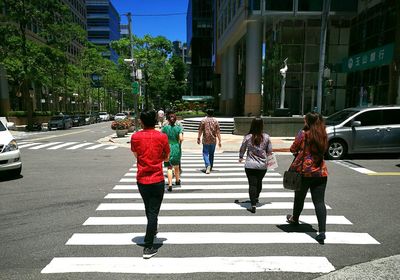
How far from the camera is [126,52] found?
5725cm

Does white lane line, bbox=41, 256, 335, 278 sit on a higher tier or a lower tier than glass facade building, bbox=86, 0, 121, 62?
lower

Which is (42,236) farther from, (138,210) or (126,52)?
(126,52)

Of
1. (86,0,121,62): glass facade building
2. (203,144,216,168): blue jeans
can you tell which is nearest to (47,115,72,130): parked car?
(203,144,216,168): blue jeans

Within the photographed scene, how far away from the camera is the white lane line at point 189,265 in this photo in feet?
14.1

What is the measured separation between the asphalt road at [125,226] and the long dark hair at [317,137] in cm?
137

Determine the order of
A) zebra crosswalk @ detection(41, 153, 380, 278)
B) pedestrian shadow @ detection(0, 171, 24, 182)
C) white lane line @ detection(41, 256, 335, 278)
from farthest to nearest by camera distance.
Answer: pedestrian shadow @ detection(0, 171, 24, 182) < zebra crosswalk @ detection(41, 153, 380, 278) < white lane line @ detection(41, 256, 335, 278)

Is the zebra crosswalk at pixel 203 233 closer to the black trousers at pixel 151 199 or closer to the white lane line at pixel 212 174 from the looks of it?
the black trousers at pixel 151 199

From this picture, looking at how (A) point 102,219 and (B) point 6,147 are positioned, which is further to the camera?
(B) point 6,147

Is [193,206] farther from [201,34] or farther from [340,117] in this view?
[201,34]

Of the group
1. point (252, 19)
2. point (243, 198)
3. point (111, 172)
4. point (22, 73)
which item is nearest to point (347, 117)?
point (243, 198)

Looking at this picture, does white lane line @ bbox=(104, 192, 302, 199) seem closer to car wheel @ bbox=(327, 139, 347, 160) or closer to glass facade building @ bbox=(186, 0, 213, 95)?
car wheel @ bbox=(327, 139, 347, 160)

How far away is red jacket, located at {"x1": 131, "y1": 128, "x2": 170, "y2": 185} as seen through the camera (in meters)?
4.66

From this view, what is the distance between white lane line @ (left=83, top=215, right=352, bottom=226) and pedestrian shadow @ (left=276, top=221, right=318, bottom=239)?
0.18m

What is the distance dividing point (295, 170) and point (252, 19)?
2674cm
